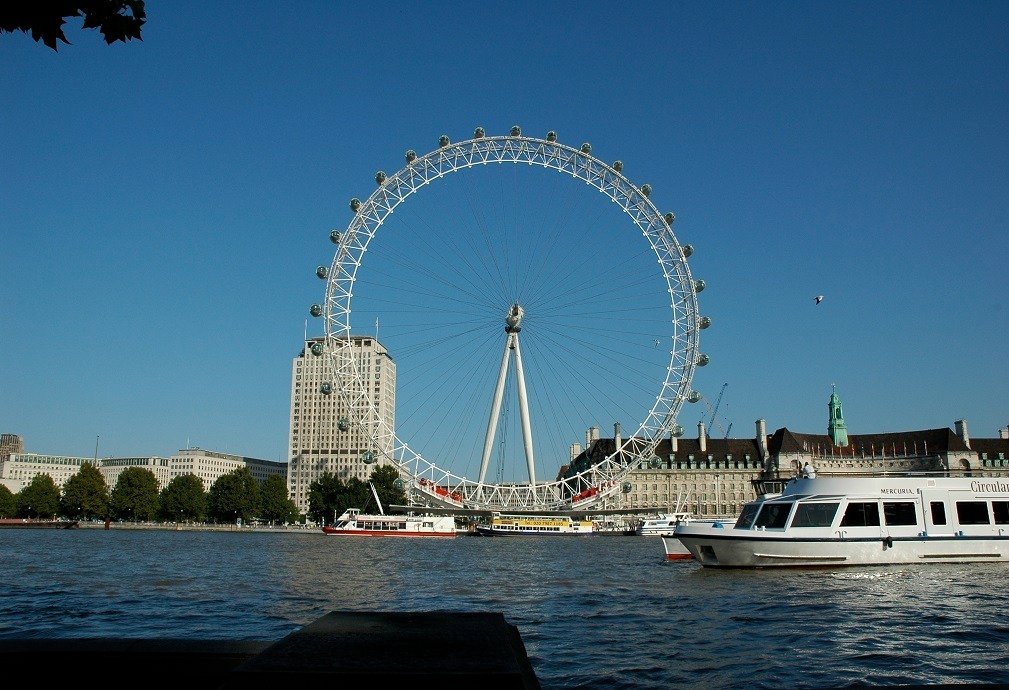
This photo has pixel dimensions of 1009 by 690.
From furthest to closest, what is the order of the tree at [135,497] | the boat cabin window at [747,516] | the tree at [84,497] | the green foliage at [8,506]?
the green foliage at [8,506] < the tree at [135,497] < the tree at [84,497] < the boat cabin window at [747,516]

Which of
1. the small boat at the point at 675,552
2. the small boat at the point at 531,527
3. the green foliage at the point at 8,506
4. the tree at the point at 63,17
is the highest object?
the tree at the point at 63,17

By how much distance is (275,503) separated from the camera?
561 feet

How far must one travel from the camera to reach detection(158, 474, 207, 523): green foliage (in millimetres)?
158875

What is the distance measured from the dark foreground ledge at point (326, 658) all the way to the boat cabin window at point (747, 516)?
3229 cm

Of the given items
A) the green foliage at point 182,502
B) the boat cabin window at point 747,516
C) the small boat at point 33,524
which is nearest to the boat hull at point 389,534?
the green foliage at point 182,502

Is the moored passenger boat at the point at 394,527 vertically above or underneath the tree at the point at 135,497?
underneath

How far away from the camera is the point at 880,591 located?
25.6m

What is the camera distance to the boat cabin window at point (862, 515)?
115 ft

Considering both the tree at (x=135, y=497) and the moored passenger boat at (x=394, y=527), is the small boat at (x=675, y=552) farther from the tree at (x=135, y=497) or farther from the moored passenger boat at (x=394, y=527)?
the tree at (x=135, y=497)

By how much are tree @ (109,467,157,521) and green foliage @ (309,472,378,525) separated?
28063 mm

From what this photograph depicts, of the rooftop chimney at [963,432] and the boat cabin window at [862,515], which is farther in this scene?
the rooftop chimney at [963,432]

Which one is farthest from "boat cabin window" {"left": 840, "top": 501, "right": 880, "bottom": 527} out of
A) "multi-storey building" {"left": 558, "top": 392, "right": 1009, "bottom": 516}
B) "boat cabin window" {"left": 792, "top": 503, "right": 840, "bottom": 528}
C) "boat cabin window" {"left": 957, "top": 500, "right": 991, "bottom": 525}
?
"multi-storey building" {"left": 558, "top": 392, "right": 1009, "bottom": 516}

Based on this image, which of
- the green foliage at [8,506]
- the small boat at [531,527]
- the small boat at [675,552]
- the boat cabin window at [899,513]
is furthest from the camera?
the green foliage at [8,506]

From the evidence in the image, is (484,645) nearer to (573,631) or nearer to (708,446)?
(573,631)
